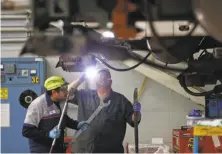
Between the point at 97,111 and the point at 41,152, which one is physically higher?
the point at 97,111

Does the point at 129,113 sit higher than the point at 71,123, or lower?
higher

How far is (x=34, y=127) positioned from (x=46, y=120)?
6.0 inches

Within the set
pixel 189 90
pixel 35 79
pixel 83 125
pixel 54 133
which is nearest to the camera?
pixel 189 90

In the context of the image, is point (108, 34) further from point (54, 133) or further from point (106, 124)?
point (106, 124)

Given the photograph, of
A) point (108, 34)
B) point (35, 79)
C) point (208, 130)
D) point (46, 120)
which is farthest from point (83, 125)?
point (108, 34)

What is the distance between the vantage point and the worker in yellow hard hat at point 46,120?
10.3 feet

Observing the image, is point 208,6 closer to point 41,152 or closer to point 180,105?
point 41,152

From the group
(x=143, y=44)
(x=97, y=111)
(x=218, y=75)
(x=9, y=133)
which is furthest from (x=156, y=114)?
(x=143, y=44)

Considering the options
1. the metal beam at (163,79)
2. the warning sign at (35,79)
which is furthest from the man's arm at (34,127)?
the metal beam at (163,79)

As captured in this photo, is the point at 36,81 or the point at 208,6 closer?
the point at 208,6

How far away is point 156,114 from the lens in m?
4.58

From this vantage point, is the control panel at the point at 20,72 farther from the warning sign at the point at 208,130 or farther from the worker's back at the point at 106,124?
the warning sign at the point at 208,130

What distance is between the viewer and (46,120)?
3.26 metres

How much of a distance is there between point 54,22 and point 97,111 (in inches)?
80.4
